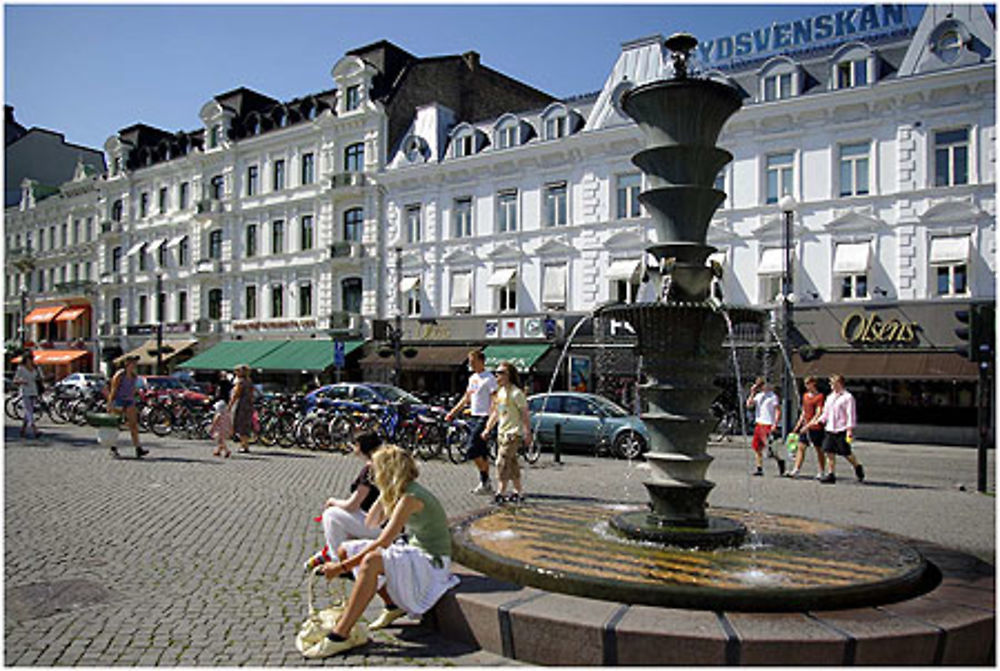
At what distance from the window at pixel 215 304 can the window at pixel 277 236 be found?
4.75m

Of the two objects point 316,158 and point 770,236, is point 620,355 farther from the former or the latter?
point 316,158

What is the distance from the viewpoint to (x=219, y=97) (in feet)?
146

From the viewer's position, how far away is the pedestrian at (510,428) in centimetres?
1013

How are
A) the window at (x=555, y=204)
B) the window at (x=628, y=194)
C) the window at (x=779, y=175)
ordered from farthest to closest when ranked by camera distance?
the window at (x=555, y=204) < the window at (x=628, y=194) < the window at (x=779, y=175)

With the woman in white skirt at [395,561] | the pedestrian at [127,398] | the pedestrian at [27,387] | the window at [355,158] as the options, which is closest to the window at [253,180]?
the window at [355,158]

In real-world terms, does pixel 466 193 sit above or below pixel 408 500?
above

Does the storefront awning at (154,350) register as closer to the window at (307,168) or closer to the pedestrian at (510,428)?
the window at (307,168)

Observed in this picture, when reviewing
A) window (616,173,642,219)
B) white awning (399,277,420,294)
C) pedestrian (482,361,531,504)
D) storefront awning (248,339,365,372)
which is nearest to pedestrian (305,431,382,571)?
pedestrian (482,361,531,504)

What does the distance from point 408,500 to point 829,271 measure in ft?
75.5

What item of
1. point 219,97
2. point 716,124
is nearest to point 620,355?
point 716,124

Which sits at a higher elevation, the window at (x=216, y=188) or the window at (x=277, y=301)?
the window at (x=216, y=188)

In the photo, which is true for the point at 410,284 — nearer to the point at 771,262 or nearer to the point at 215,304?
the point at 215,304

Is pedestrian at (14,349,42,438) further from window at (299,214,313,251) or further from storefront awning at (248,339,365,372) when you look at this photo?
window at (299,214,313,251)

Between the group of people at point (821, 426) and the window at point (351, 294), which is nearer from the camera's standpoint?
the group of people at point (821, 426)
